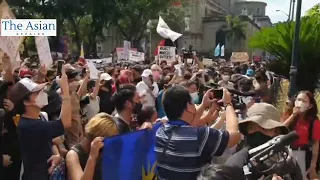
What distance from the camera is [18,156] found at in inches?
207

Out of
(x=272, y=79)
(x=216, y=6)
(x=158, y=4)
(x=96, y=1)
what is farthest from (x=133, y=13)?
(x=216, y=6)

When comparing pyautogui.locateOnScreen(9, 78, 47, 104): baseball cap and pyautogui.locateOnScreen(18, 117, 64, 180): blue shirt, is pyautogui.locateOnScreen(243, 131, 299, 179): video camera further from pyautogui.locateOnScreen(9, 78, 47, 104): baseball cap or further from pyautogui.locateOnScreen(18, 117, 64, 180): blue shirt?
pyautogui.locateOnScreen(9, 78, 47, 104): baseball cap

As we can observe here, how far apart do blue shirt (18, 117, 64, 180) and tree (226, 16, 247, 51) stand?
8569 centimetres

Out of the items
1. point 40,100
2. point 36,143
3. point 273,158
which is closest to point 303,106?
point 40,100

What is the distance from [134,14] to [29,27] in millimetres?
42145

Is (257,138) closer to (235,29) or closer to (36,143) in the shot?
(36,143)

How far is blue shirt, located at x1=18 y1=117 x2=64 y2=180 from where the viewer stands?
4488mm

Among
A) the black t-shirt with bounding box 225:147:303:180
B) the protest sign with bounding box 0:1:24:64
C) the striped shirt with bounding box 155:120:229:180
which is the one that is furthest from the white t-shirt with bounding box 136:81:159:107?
the black t-shirt with bounding box 225:147:303:180

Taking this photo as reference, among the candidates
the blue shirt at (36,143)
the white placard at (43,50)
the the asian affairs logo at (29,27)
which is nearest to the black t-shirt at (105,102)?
the white placard at (43,50)

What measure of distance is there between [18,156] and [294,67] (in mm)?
8130

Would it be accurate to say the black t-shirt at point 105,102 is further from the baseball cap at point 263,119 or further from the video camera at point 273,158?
the video camera at point 273,158

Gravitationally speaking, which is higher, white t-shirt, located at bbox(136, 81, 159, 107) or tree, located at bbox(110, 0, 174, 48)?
tree, located at bbox(110, 0, 174, 48)

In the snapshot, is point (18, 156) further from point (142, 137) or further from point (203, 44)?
point (203, 44)

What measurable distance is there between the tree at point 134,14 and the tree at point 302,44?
3116 cm
